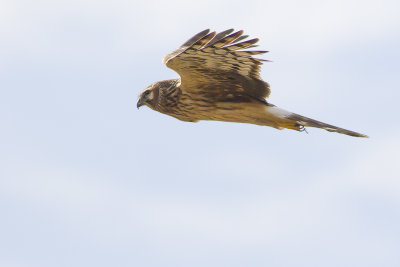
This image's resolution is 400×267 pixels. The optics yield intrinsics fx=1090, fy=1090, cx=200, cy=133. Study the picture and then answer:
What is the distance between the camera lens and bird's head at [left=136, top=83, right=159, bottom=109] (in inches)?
545

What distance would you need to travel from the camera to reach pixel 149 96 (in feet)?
46.0

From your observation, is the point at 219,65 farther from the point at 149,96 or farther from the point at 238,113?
the point at 149,96

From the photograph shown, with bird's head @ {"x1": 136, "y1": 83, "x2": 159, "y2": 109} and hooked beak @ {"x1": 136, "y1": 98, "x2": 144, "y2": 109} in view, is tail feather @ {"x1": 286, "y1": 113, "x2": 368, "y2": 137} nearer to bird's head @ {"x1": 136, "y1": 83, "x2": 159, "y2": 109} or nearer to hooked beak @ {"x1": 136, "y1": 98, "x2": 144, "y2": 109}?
bird's head @ {"x1": 136, "y1": 83, "x2": 159, "y2": 109}

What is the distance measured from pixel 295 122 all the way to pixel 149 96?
2.02 meters

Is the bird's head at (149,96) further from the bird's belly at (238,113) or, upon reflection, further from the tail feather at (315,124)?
the tail feather at (315,124)

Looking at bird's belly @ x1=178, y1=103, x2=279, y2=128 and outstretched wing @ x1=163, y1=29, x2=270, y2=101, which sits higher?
outstretched wing @ x1=163, y1=29, x2=270, y2=101

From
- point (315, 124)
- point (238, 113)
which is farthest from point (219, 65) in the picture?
point (315, 124)

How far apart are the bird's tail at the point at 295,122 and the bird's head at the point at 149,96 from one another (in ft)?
5.13

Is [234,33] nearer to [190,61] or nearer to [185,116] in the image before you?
[190,61]

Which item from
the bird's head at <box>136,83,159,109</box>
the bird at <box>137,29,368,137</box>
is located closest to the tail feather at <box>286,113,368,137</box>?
the bird at <box>137,29,368,137</box>

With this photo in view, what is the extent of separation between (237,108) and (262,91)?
37 centimetres

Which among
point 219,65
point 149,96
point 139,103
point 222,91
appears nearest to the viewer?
point 219,65

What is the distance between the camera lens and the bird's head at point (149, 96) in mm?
13845

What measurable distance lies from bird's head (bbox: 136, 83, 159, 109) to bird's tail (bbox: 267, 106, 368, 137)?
1562mm
